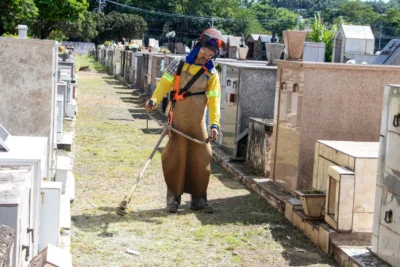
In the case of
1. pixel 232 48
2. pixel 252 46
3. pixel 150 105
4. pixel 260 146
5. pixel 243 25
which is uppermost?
pixel 243 25

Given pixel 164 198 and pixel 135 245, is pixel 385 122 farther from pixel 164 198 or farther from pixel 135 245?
pixel 164 198

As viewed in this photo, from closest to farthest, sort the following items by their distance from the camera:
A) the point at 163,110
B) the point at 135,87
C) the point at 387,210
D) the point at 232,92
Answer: the point at 387,210
the point at 232,92
the point at 163,110
the point at 135,87

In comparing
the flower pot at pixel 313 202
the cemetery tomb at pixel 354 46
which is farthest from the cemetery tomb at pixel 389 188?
the cemetery tomb at pixel 354 46

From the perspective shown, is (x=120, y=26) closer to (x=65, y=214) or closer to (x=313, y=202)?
(x=65, y=214)

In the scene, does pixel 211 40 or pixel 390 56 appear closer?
pixel 211 40

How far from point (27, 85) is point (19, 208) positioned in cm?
381

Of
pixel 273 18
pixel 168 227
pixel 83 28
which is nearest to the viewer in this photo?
pixel 168 227

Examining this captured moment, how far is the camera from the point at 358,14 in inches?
4345

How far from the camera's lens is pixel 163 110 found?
17734mm

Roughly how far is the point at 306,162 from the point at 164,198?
1646 millimetres

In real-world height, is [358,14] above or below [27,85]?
above

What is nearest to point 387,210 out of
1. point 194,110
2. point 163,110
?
point 194,110

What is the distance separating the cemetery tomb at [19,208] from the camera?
9.34ft

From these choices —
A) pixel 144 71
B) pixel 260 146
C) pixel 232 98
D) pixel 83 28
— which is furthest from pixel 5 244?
pixel 83 28
